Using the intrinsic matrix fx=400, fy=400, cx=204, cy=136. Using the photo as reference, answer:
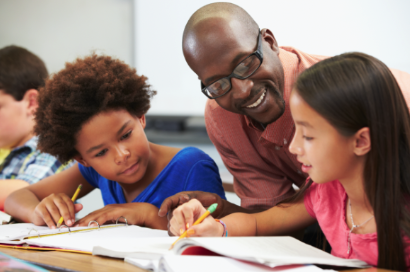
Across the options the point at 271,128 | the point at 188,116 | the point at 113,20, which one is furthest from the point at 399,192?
the point at 113,20

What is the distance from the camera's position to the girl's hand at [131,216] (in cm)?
113

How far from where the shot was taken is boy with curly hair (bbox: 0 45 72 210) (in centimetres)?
179

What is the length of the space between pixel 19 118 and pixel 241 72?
4.02ft

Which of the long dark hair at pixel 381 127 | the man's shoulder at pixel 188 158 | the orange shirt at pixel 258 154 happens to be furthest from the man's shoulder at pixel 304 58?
the long dark hair at pixel 381 127

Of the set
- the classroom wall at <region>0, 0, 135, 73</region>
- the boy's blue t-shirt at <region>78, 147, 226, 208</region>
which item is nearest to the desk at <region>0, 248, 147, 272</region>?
the boy's blue t-shirt at <region>78, 147, 226, 208</region>

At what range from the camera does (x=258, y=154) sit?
1.40m

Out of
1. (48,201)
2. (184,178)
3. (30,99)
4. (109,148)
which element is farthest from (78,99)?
(30,99)

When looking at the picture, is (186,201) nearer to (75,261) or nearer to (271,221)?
(271,221)

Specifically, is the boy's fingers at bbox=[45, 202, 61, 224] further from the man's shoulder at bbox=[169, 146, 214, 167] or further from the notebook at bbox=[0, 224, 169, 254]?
the man's shoulder at bbox=[169, 146, 214, 167]

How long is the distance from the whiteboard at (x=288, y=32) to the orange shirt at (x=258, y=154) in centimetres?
107

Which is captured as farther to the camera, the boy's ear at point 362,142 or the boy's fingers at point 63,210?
the boy's fingers at point 63,210

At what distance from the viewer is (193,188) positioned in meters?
1.30

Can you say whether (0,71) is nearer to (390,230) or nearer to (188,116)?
(188,116)

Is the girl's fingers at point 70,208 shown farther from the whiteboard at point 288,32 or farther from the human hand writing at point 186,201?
the whiteboard at point 288,32
